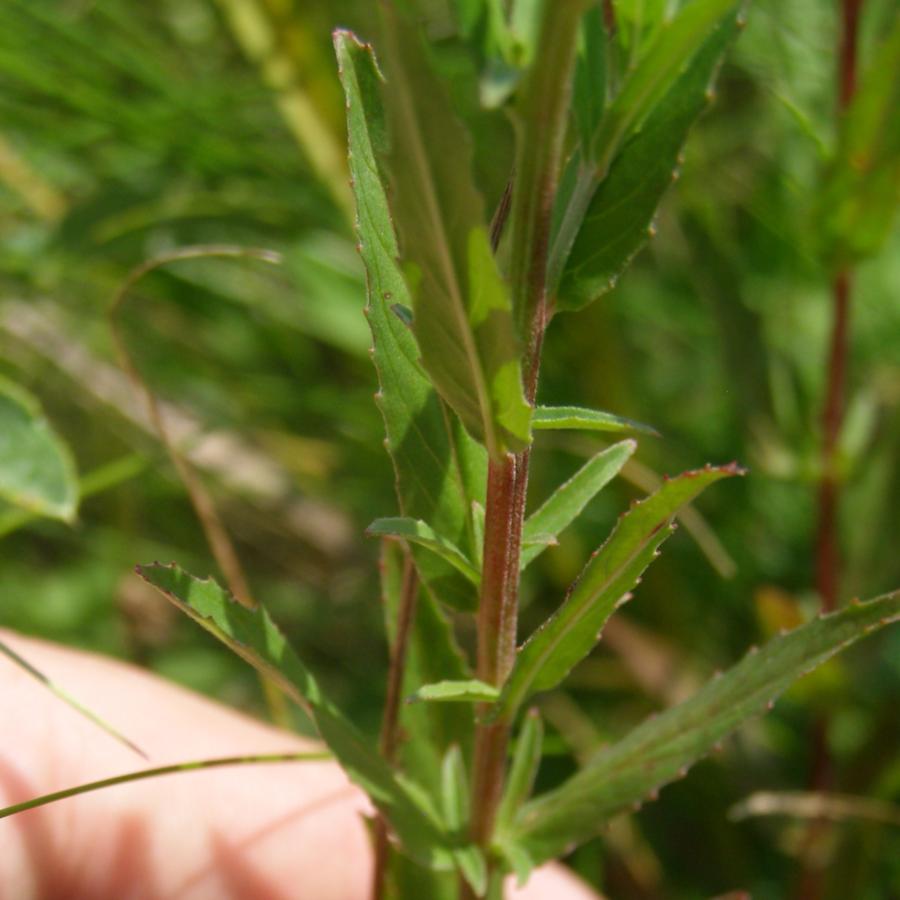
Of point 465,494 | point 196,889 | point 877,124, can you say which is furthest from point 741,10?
point 196,889

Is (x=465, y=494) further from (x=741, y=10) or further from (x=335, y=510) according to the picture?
(x=335, y=510)

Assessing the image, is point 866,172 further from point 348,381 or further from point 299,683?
point 348,381

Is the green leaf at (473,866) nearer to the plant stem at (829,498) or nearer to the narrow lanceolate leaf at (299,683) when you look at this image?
the narrow lanceolate leaf at (299,683)

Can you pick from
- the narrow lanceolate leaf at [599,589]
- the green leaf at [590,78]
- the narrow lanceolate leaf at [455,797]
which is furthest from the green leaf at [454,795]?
the green leaf at [590,78]

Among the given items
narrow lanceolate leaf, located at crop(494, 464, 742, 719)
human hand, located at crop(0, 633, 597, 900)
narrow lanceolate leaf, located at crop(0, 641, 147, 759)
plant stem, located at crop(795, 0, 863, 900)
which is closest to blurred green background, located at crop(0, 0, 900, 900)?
plant stem, located at crop(795, 0, 863, 900)

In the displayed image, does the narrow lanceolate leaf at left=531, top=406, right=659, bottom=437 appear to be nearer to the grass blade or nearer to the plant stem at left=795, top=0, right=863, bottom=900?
the grass blade

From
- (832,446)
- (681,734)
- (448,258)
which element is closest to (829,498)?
(832,446)
